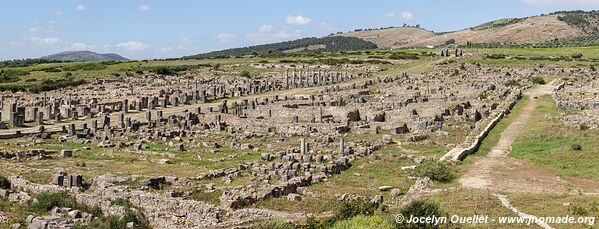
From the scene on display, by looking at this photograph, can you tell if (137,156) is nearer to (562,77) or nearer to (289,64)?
(562,77)

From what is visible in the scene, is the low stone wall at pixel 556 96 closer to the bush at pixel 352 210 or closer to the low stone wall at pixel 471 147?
the low stone wall at pixel 471 147

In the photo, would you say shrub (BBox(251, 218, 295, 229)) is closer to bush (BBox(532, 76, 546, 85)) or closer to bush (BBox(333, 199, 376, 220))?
bush (BBox(333, 199, 376, 220))

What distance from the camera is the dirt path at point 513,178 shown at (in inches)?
828

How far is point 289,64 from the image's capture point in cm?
10038

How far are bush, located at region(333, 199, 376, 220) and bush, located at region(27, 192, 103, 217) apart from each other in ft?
23.5

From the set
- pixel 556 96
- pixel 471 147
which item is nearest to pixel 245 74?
pixel 556 96

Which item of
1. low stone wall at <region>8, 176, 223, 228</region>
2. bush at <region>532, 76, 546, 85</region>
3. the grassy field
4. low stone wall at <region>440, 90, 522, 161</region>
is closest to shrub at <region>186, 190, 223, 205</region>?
low stone wall at <region>8, 176, 223, 228</region>

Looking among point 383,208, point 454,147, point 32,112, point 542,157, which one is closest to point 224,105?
point 32,112

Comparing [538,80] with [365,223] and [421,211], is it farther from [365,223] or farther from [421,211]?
[365,223]

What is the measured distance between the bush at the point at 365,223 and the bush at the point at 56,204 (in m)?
8.10

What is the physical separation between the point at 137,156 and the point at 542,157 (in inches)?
686

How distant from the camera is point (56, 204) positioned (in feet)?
65.6

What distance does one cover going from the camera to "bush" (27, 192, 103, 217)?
64.3 ft

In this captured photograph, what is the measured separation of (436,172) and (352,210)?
683 cm
